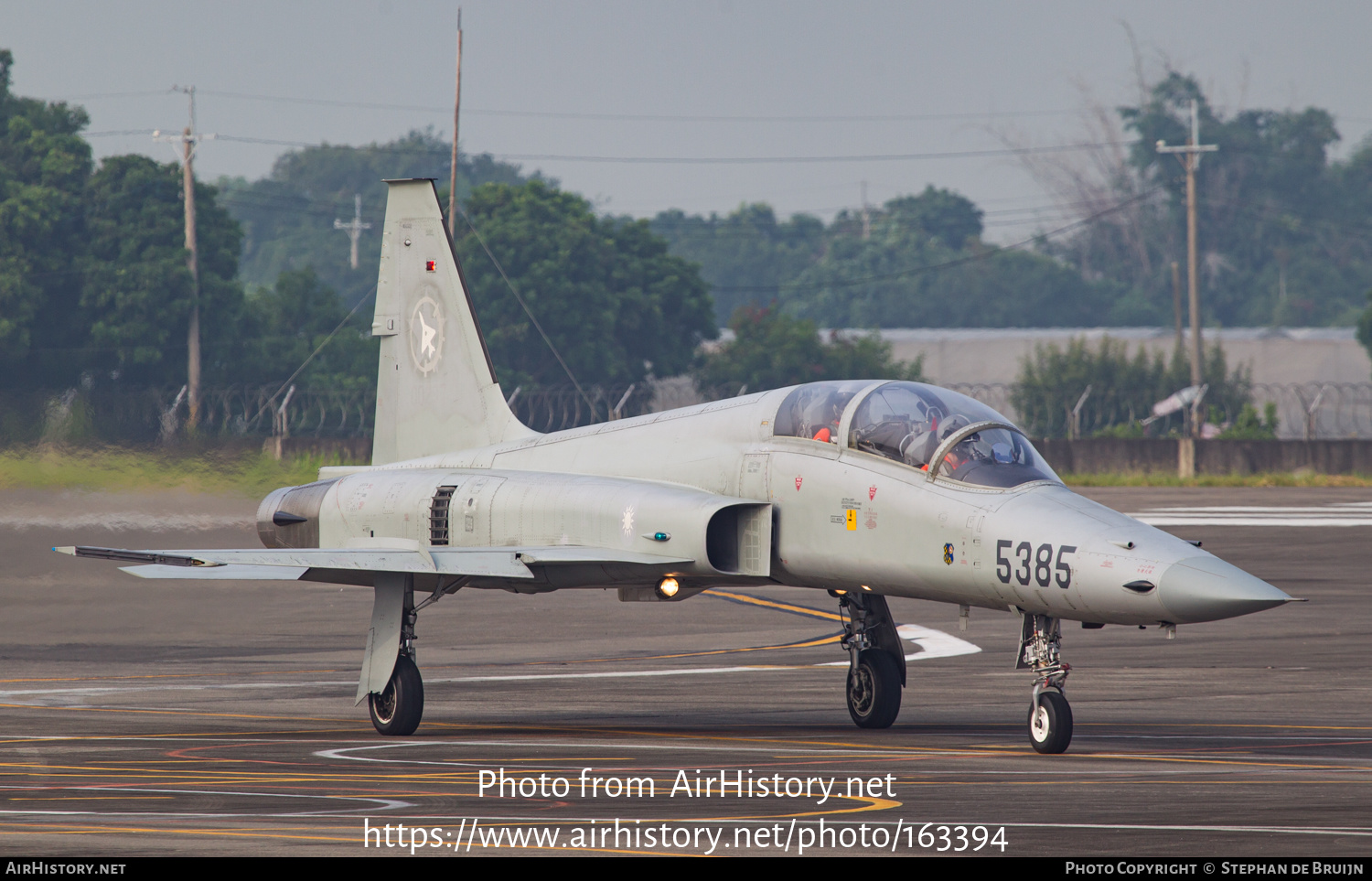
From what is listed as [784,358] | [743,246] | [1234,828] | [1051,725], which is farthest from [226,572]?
[743,246]

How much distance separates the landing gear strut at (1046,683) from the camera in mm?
12336

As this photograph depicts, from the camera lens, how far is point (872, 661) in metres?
15.0

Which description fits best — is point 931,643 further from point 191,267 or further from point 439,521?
point 191,267

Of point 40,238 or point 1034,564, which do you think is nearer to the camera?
point 1034,564

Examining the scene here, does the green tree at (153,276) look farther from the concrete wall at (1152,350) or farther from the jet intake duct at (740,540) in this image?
the jet intake duct at (740,540)

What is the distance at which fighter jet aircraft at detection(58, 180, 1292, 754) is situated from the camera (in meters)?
12.1

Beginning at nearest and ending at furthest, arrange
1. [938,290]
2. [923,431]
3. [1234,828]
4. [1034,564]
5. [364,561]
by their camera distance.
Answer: [1234,828] < [1034,564] < [923,431] < [364,561] < [938,290]

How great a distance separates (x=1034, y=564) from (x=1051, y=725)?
1.19 meters

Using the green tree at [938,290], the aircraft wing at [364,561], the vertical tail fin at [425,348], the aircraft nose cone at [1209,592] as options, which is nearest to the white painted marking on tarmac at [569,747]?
the aircraft wing at [364,561]

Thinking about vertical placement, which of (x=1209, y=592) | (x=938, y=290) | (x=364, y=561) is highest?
(x=938, y=290)

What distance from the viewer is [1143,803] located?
10.2 metres

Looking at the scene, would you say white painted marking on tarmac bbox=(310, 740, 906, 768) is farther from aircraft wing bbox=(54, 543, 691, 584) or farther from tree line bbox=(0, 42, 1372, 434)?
tree line bbox=(0, 42, 1372, 434)
